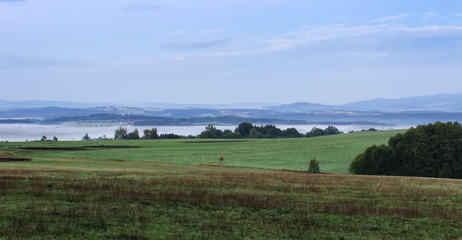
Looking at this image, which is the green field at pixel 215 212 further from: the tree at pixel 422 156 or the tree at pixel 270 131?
the tree at pixel 270 131

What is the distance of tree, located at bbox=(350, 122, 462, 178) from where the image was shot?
223 feet

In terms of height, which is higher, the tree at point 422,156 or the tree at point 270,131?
the tree at point 270,131

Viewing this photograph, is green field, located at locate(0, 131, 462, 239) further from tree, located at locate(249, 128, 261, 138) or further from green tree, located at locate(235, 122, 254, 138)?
green tree, located at locate(235, 122, 254, 138)

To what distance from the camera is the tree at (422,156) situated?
68062 millimetres

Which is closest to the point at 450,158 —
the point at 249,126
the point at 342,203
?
the point at 342,203

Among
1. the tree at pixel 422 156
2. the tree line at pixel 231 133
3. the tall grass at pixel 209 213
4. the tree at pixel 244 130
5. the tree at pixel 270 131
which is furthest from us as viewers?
the tree at pixel 244 130

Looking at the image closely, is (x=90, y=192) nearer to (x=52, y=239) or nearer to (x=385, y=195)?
(x=52, y=239)

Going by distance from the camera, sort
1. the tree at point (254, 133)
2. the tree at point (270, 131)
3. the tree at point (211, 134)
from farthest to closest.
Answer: the tree at point (270, 131) < the tree at point (254, 133) < the tree at point (211, 134)

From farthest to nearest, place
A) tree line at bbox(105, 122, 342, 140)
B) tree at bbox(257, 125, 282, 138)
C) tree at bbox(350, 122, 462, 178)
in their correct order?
tree at bbox(257, 125, 282, 138), tree line at bbox(105, 122, 342, 140), tree at bbox(350, 122, 462, 178)

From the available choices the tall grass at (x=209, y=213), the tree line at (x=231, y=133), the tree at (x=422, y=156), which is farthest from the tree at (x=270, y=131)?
the tall grass at (x=209, y=213)

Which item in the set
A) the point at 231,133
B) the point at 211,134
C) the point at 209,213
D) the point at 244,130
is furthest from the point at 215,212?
the point at 244,130

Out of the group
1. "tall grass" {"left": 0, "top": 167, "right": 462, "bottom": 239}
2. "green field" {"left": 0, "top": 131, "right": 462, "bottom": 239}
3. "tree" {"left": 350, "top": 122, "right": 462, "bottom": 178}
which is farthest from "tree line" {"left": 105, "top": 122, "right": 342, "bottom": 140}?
"tall grass" {"left": 0, "top": 167, "right": 462, "bottom": 239}

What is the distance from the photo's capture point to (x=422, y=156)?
69.0 m

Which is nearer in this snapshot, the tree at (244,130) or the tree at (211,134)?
the tree at (211,134)
